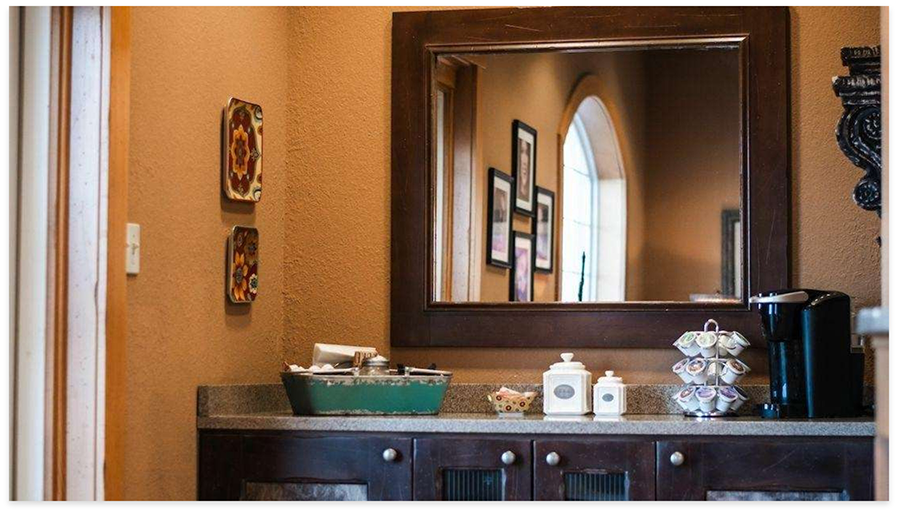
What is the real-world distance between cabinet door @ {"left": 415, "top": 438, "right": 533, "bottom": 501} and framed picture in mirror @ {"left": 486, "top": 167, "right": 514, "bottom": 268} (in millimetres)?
647

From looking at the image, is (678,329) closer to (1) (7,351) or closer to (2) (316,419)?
(2) (316,419)

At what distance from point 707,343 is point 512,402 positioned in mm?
524

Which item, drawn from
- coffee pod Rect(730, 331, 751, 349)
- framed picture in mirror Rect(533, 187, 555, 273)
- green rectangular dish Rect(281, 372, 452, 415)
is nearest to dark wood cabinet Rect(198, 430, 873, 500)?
green rectangular dish Rect(281, 372, 452, 415)

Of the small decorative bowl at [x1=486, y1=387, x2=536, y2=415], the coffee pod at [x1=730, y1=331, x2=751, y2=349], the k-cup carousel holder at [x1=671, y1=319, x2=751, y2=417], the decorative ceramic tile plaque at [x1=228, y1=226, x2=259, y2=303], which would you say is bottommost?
the small decorative bowl at [x1=486, y1=387, x2=536, y2=415]

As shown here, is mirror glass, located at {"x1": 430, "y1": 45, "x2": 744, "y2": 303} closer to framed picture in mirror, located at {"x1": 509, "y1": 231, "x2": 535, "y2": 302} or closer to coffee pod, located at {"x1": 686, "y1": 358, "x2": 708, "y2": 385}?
framed picture in mirror, located at {"x1": 509, "y1": 231, "x2": 535, "y2": 302}

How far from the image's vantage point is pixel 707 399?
337 cm

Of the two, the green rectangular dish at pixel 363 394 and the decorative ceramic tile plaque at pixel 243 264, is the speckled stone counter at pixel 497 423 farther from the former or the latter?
the decorative ceramic tile plaque at pixel 243 264

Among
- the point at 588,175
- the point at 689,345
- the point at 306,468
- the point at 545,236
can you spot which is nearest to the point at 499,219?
the point at 545,236

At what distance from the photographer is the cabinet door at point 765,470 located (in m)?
3.11

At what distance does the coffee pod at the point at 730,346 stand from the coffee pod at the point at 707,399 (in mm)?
111

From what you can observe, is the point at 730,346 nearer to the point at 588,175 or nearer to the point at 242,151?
the point at 588,175

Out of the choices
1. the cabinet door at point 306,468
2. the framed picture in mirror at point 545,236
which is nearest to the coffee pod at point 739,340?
the framed picture in mirror at point 545,236

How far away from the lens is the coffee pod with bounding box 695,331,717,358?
341 cm
